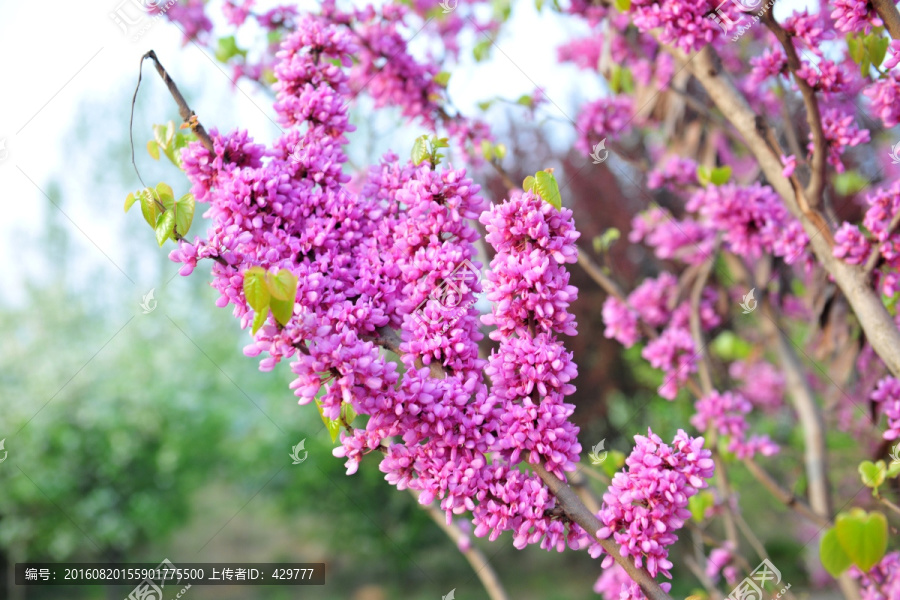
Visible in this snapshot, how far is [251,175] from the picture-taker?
1.19m

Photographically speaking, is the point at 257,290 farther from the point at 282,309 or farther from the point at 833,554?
the point at 833,554

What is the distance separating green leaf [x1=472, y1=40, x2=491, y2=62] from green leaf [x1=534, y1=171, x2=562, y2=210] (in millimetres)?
1754

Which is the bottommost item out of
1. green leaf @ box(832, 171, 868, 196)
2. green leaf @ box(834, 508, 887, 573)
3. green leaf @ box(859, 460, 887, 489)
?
green leaf @ box(834, 508, 887, 573)

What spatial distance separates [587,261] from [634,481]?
1321 millimetres

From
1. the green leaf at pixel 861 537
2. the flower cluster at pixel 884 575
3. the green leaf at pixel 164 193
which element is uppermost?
the green leaf at pixel 164 193

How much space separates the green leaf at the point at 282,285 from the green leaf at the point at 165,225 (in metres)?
0.31

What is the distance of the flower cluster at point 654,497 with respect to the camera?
1.07 metres

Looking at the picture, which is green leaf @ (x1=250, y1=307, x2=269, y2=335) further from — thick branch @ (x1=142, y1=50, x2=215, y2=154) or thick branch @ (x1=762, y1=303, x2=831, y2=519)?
thick branch @ (x1=762, y1=303, x2=831, y2=519)

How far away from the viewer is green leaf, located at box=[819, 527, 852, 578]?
836 millimetres

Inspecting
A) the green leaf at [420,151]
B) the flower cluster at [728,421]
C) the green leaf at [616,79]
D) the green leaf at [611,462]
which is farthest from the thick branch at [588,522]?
the green leaf at [616,79]

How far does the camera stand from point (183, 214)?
1.15 meters

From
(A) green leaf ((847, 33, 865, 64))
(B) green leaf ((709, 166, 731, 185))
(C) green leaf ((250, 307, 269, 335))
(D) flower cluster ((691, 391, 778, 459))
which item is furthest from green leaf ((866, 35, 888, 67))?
(C) green leaf ((250, 307, 269, 335))

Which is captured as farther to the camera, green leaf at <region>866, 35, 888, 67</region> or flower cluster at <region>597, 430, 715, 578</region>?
green leaf at <region>866, 35, 888, 67</region>

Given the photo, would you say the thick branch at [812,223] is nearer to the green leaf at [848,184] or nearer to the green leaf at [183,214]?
the green leaf at [183,214]
